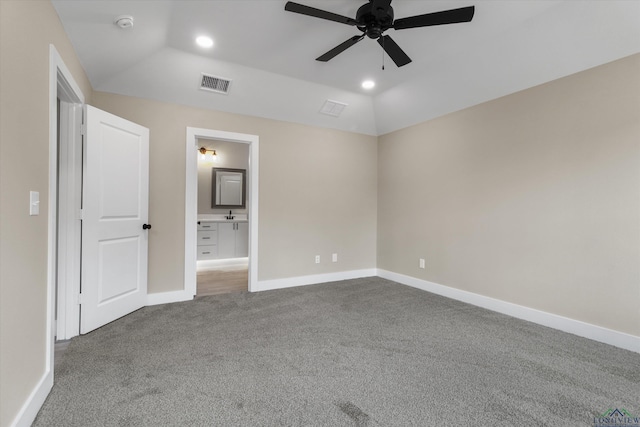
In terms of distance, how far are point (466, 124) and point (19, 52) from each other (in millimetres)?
3997

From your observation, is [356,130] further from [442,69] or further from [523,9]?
[523,9]

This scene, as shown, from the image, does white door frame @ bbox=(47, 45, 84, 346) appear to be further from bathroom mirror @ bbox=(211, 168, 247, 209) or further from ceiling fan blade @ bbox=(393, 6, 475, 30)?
bathroom mirror @ bbox=(211, 168, 247, 209)

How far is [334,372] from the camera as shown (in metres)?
2.04

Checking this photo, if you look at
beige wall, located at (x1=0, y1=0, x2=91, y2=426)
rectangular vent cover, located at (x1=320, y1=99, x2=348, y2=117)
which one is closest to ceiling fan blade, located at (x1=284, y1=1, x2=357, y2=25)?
beige wall, located at (x1=0, y1=0, x2=91, y2=426)

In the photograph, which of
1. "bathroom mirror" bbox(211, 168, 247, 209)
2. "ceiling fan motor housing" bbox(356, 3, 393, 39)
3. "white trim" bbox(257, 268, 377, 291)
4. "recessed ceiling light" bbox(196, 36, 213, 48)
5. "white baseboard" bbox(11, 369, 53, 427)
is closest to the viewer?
"white baseboard" bbox(11, 369, 53, 427)

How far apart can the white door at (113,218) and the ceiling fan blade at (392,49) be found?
2.64 m

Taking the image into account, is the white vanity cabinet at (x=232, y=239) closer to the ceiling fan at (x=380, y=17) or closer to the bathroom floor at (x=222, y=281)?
the bathroom floor at (x=222, y=281)

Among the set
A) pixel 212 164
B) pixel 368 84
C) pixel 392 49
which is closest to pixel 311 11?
pixel 392 49

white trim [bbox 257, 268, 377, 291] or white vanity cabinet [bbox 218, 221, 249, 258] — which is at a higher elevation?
white vanity cabinet [bbox 218, 221, 249, 258]

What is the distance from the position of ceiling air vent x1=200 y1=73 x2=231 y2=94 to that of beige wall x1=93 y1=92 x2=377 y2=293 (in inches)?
13.0

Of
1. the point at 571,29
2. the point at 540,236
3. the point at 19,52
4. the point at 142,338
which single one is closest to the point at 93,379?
the point at 142,338

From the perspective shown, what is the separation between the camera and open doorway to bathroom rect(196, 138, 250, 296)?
19.7ft

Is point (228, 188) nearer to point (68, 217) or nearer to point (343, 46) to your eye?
point (68, 217)

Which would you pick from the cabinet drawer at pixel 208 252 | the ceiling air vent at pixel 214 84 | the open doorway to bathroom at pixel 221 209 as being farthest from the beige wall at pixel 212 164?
the ceiling air vent at pixel 214 84
